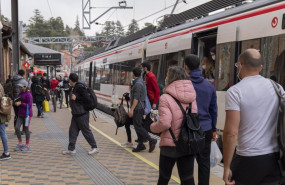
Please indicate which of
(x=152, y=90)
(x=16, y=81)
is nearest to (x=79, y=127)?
(x=152, y=90)

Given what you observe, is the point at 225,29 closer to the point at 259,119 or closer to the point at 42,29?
the point at 259,119

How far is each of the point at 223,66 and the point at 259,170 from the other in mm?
4626

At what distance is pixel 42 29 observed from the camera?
12544cm

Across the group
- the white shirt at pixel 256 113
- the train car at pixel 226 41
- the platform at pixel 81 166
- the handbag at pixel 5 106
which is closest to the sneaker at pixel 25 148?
the platform at pixel 81 166

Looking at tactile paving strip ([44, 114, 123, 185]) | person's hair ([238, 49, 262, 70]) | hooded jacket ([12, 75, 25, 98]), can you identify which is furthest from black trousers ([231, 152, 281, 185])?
hooded jacket ([12, 75, 25, 98])

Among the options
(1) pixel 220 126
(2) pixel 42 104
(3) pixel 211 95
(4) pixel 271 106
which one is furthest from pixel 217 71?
(2) pixel 42 104

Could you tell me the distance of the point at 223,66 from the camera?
23.9 feet

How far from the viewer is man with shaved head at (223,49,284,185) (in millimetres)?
2824

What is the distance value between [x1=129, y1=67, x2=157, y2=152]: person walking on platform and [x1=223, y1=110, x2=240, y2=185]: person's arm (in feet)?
14.4

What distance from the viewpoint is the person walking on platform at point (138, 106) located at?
23.8 ft

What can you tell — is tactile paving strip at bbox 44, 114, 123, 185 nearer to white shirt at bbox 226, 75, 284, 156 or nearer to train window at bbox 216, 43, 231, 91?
train window at bbox 216, 43, 231, 91

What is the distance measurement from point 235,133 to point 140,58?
32.5 ft

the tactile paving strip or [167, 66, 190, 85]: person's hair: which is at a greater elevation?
[167, 66, 190, 85]: person's hair

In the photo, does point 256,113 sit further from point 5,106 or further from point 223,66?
point 5,106
